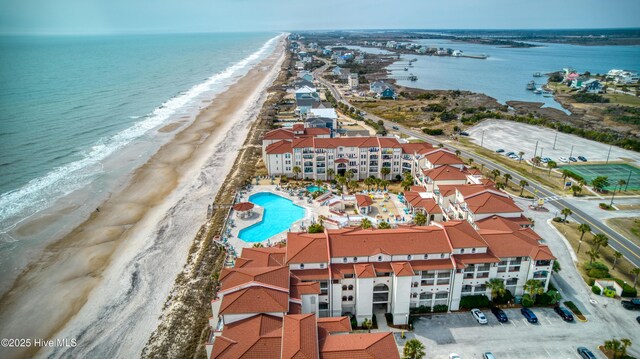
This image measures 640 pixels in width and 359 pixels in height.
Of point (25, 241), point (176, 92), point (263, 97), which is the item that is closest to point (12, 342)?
point (25, 241)

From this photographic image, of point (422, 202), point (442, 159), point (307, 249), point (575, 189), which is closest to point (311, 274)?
point (307, 249)

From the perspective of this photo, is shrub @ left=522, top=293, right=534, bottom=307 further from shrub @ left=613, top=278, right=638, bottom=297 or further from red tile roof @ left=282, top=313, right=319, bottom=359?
red tile roof @ left=282, top=313, right=319, bottom=359

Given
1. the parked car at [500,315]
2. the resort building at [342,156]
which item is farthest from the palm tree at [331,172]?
the parked car at [500,315]

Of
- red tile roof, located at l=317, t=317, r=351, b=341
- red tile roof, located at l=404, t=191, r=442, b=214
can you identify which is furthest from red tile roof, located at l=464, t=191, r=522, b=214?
red tile roof, located at l=317, t=317, r=351, b=341

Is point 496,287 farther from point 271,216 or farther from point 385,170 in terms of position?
point 385,170

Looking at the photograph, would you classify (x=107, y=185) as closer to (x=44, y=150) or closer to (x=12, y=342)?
(x=44, y=150)

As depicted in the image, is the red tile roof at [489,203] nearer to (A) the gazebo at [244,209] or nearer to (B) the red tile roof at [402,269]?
(B) the red tile roof at [402,269]
